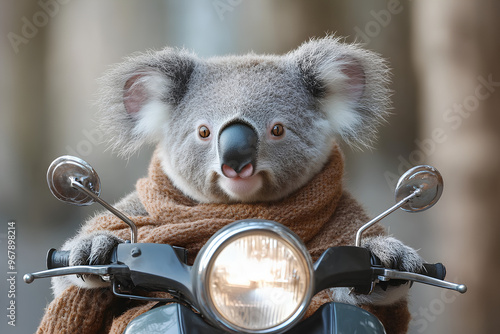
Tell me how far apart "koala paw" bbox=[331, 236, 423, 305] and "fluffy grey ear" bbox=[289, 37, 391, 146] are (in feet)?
1.17

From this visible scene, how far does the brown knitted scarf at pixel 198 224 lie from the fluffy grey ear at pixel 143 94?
0.11m

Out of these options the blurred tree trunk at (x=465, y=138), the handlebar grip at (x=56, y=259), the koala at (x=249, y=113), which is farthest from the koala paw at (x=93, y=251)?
the blurred tree trunk at (x=465, y=138)

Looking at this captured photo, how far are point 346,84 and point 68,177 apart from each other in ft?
2.50

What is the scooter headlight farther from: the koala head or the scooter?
the koala head

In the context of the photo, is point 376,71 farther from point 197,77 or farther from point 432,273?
point 432,273

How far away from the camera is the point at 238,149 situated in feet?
3.48

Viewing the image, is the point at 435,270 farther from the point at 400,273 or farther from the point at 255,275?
the point at 255,275

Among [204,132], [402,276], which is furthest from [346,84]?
[402,276]

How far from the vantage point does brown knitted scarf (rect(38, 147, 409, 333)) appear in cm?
110

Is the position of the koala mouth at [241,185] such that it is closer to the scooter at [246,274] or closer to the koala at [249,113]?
the koala at [249,113]

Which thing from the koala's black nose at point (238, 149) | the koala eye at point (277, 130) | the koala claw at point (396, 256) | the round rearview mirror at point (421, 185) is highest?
the koala eye at point (277, 130)

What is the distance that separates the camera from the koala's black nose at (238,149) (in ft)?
3.48

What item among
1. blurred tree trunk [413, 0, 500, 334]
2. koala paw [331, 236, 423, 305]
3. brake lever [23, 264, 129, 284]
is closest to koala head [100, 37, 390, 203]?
koala paw [331, 236, 423, 305]

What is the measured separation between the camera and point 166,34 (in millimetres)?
1784
